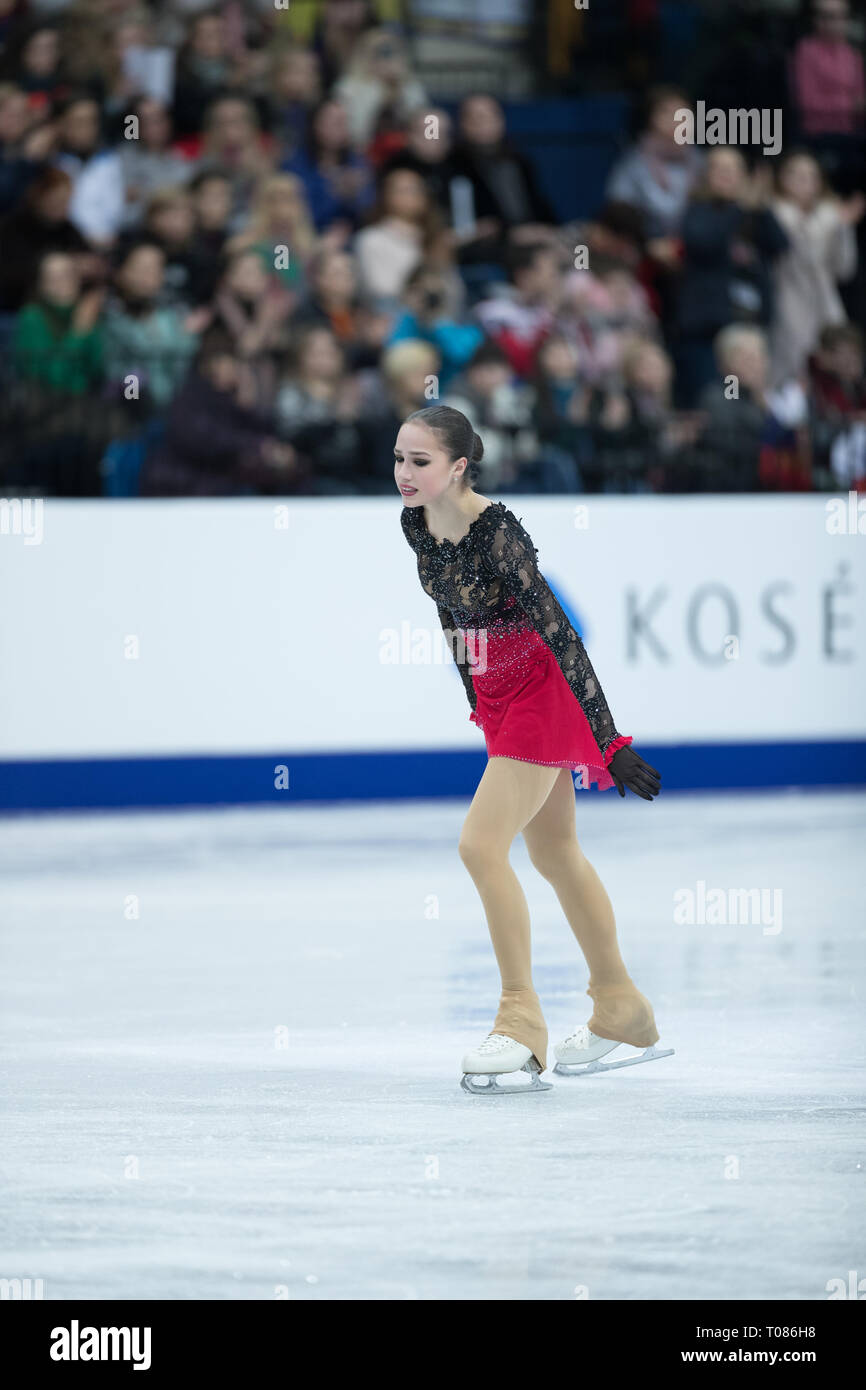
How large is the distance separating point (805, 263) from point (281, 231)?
2.81 metres

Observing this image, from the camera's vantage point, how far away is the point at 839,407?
31.6ft

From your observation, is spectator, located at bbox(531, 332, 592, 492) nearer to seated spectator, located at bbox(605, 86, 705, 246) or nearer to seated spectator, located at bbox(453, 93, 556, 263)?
seated spectator, located at bbox(453, 93, 556, 263)

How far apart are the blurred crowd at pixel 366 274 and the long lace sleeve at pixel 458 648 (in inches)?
178

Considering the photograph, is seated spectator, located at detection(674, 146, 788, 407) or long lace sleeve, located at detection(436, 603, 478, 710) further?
seated spectator, located at detection(674, 146, 788, 407)

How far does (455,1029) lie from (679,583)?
460 centimetres

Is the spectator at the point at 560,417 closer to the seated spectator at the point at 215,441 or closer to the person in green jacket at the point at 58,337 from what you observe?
the seated spectator at the point at 215,441

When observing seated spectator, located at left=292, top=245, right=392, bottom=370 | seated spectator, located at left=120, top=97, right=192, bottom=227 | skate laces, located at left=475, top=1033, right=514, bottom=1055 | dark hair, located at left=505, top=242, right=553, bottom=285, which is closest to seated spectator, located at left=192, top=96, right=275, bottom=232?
seated spectator, located at left=120, top=97, right=192, bottom=227

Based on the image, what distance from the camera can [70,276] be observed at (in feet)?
28.8

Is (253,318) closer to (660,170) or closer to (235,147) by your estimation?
(235,147)

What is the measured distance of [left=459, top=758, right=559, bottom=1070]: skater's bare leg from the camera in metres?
4.11

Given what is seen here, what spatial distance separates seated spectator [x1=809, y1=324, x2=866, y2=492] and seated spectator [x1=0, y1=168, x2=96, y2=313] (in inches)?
136

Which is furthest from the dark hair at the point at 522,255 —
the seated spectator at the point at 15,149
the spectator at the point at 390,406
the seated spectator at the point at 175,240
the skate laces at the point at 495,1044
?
the skate laces at the point at 495,1044

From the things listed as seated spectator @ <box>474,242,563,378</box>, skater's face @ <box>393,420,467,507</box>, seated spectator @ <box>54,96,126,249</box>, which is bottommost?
skater's face @ <box>393,420,467,507</box>
